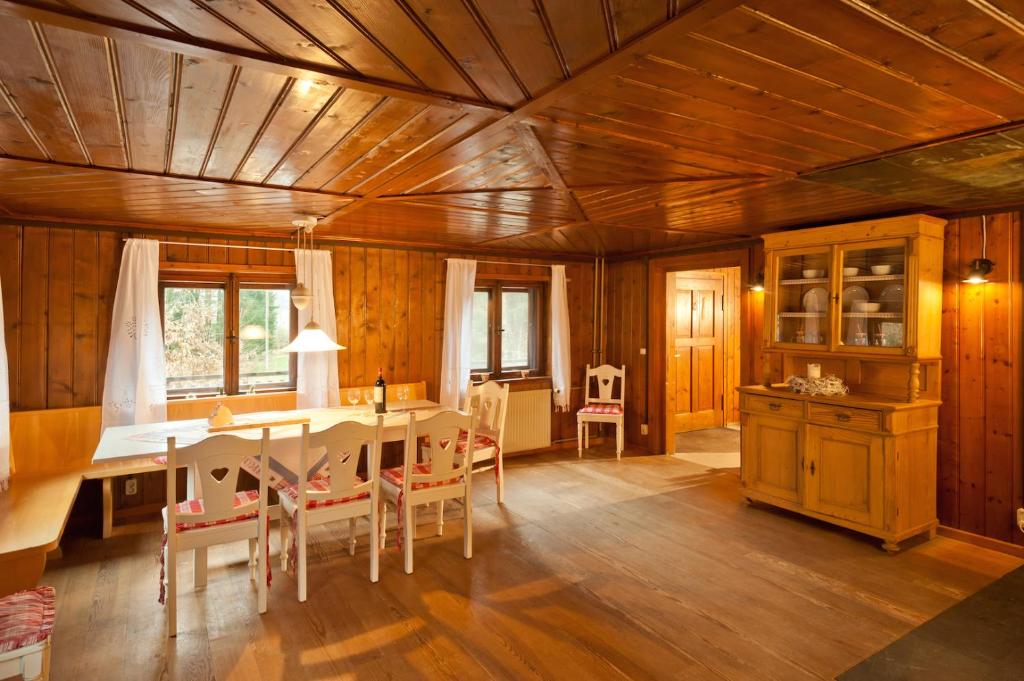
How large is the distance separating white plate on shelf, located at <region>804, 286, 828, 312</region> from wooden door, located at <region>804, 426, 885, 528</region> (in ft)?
3.04

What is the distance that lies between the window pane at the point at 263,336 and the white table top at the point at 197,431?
865 millimetres

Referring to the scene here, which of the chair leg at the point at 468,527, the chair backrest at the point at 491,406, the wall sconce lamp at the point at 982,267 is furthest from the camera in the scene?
the chair backrest at the point at 491,406

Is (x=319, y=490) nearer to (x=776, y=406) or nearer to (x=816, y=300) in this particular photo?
(x=776, y=406)

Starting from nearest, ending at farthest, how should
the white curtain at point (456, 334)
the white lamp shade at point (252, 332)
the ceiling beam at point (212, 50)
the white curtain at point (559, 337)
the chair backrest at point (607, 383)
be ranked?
the ceiling beam at point (212, 50), the white lamp shade at point (252, 332), the white curtain at point (456, 334), the white curtain at point (559, 337), the chair backrest at point (607, 383)

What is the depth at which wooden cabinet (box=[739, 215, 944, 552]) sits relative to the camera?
149 inches

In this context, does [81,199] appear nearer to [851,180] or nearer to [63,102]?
[63,102]

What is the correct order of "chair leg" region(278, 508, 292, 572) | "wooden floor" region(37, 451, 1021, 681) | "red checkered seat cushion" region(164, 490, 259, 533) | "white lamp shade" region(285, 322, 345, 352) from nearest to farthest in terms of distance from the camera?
"wooden floor" region(37, 451, 1021, 681)
"red checkered seat cushion" region(164, 490, 259, 533)
"chair leg" region(278, 508, 292, 572)
"white lamp shade" region(285, 322, 345, 352)

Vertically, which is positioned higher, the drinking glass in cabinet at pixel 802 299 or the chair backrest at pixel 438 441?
the drinking glass in cabinet at pixel 802 299

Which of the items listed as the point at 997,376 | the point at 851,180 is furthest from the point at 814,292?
the point at 851,180

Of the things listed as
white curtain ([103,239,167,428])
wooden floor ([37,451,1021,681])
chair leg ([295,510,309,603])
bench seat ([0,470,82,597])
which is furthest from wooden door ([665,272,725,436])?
bench seat ([0,470,82,597])

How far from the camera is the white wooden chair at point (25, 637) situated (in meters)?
1.89

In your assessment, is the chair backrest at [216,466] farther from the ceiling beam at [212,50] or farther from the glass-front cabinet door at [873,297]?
the glass-front cabinet door at [873,297]

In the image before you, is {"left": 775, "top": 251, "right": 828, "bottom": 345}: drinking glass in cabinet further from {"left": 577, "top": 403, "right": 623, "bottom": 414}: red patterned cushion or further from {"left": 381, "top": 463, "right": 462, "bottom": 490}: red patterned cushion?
{"left": 381, "top": 463, "right": 462, "bottom": 490}: red patterned cushion

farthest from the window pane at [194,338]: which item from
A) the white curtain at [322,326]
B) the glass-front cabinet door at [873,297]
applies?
the glass-front cabinet door at [873,297]
